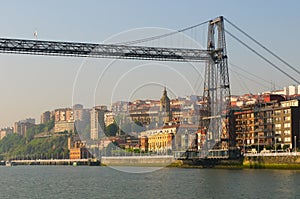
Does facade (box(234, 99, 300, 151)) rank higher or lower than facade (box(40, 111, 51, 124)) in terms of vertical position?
lower

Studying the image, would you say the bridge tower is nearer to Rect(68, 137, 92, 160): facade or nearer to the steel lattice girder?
the steel lattice girder

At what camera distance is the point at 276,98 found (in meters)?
67.6

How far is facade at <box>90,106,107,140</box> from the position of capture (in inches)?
4203

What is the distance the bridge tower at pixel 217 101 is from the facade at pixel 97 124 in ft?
155

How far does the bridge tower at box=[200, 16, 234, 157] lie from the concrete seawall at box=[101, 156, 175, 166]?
11.7 meters

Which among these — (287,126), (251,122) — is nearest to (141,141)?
(251,122)

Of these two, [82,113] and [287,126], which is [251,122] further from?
[82,113]

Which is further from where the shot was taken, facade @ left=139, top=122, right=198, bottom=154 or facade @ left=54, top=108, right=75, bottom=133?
facade @ left=54, top=108, right=75, bottom=133

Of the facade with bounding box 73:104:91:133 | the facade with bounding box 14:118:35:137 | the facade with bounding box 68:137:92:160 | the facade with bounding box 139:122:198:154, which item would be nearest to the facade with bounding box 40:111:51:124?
the facade with bounding box 14:118:35:137

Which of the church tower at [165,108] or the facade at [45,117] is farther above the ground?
the facade at [45,117]

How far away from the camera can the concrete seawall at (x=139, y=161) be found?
235ft

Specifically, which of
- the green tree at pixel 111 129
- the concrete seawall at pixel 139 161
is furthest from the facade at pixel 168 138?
the green tree at pixel 111 129

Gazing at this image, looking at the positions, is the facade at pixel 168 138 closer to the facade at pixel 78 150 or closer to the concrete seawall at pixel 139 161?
the concrete seawall at pixel 139 161

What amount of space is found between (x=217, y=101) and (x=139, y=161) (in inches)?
979
